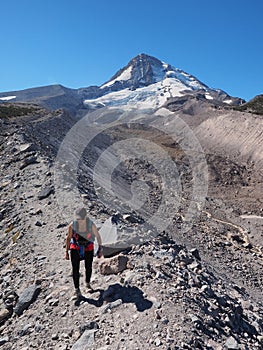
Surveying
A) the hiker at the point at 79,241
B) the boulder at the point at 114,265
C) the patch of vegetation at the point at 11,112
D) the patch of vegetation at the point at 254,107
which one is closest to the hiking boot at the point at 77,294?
the hiker at the point at 79,241

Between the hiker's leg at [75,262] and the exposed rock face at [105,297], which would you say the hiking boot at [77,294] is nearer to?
the exposed rock face at [105,297]

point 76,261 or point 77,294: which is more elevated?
point 76,261

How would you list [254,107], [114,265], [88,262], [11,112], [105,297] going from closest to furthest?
[105,297]
[88,262]
[114,265]
[11,112]
[254,107]

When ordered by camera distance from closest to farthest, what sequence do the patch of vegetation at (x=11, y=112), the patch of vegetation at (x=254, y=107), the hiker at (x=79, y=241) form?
the hiker at (x=79, y=241) < the patch of vegetation at (x=11, y=112) < the patch of vegetation at (x=254, y=107)

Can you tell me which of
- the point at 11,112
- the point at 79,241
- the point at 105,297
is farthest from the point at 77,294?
the point at 11,112

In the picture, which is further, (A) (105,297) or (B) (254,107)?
(B) (254,107)

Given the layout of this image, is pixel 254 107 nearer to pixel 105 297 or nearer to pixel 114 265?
pixel 114 265

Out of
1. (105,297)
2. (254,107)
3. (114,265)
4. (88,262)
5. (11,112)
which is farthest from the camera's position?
(254,107)

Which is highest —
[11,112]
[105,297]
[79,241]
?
[11,112]

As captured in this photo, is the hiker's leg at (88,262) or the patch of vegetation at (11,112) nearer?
the hiker's leg at (88,262)

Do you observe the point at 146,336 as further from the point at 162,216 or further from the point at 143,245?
the point at 162,216

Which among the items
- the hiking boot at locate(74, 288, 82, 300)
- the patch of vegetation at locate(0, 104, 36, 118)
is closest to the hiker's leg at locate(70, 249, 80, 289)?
the hiking boot at locate(74, 288, 82, 300)

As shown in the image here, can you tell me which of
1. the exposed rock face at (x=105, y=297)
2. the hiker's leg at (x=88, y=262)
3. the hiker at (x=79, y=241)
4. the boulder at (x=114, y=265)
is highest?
the hiker at (x=79, y=241)

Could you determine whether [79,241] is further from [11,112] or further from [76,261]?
[11,112]
